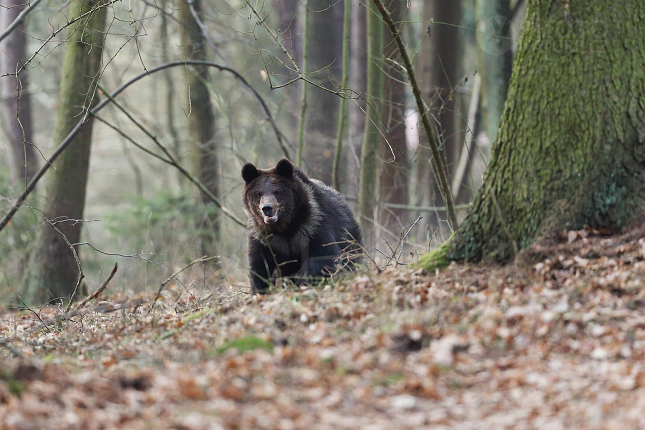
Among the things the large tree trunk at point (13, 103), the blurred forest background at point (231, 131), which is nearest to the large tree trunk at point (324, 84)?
the blurred forest background at point (231, 131)

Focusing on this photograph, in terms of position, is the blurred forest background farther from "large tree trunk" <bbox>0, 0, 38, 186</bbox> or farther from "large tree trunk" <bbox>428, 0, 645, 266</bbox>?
"large tree trunk" <bbox>428, 0, 645, 266</bbox>

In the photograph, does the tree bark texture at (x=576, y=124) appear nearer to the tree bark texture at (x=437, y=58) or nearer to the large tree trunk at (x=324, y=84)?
the tree bark texture at (x=437, y=58)

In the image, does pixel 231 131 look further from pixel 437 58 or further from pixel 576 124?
pixel 576 124

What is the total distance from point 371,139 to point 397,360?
7653 millimetres

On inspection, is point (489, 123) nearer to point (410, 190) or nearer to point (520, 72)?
point (410, 190)

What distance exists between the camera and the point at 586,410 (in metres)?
3.75

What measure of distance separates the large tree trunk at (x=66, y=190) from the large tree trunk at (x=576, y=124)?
6894mm

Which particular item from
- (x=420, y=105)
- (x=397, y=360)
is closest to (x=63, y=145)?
(x=420, y=105)

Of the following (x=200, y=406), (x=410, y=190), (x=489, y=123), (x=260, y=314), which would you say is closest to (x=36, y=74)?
(x=410, y=190)

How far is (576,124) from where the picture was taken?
594 cm

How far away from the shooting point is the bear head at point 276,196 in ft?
28.0

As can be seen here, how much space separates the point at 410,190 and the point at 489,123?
2.83 meters

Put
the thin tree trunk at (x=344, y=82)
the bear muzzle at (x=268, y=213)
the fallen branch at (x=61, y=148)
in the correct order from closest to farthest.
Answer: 1. the bear muzzle at (x=268, y=213)
2. the fallen branch at (x=61, y=148)
3. the thin tree trunk at (x=344, y=82)

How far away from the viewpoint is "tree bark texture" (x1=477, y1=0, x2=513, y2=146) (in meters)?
12.2
